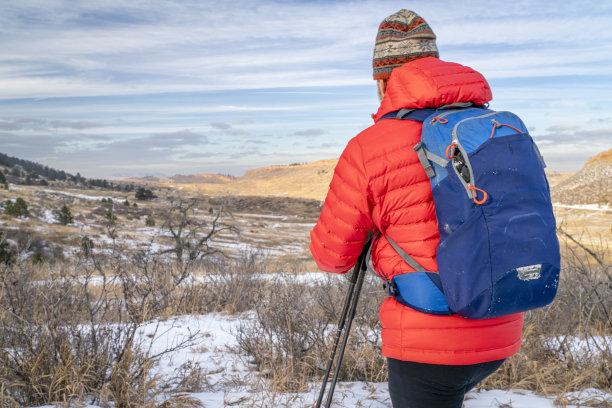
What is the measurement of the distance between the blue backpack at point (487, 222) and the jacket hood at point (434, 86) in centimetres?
12

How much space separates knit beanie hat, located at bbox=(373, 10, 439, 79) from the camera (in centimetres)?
200

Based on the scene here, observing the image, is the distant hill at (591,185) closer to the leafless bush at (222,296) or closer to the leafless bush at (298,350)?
the leafless bush at (222,296)

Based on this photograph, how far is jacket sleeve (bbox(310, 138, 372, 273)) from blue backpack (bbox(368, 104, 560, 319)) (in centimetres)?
25

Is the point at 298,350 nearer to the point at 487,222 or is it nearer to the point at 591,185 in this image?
the point at 487,222

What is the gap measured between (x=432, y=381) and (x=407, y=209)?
0.67 meters

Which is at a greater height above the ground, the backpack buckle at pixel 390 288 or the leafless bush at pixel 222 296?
the backpack buckle at pixel 390 288

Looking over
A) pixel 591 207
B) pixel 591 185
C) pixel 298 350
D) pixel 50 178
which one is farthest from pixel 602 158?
pixel 50 178

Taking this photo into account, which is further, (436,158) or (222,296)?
(222,296)

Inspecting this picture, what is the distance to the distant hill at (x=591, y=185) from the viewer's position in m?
18.8

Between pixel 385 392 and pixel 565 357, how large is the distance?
1587 millimetres

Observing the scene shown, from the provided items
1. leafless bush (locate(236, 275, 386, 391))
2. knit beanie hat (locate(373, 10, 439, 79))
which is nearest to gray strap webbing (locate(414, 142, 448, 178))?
knit beanie hat (locate(373, 10, 439, 79))

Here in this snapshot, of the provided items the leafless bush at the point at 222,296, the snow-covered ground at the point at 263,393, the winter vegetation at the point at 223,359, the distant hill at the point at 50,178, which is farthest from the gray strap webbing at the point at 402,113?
the distant hill at the point at 50,178

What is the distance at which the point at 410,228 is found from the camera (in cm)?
161

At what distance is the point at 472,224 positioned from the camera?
146 centimetres
